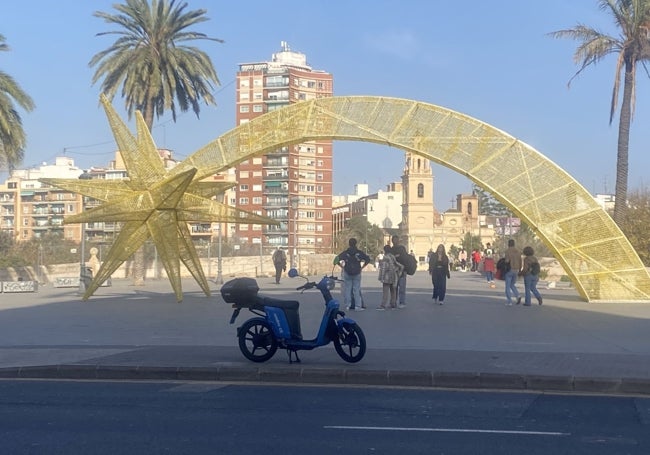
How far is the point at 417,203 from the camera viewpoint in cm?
9612

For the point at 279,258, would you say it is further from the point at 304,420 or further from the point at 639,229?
the point at 304,420

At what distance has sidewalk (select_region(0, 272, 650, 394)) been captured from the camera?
11859mm

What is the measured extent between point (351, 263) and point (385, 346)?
6.76m

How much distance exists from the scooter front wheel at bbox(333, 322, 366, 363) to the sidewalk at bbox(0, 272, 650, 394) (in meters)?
0.21

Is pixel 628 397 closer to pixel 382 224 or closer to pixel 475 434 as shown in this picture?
pixel 475 434

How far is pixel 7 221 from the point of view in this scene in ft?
356

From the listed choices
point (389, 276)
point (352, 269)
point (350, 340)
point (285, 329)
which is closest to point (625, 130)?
point (389, 276)

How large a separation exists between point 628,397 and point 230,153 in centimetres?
1812

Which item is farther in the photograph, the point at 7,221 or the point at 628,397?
the point at 7,221

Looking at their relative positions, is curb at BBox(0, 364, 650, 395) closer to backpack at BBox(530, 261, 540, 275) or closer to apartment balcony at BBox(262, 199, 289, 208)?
backpack at BBox(530, 261, 540, 275)

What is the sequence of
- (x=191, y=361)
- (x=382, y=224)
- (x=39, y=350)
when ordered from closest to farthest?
(x=191, y=361), (x=39, y=350), (x=382, y=224)

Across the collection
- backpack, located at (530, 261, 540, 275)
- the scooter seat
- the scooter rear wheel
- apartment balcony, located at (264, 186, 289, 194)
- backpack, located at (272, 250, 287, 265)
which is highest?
apartment balcony, located at (264, 186, 289, 194)

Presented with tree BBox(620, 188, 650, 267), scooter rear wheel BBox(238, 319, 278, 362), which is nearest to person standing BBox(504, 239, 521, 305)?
scooter rear wheel BBox(238, 319, 278, 362)

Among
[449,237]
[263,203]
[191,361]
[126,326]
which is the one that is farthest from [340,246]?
[191,361]
